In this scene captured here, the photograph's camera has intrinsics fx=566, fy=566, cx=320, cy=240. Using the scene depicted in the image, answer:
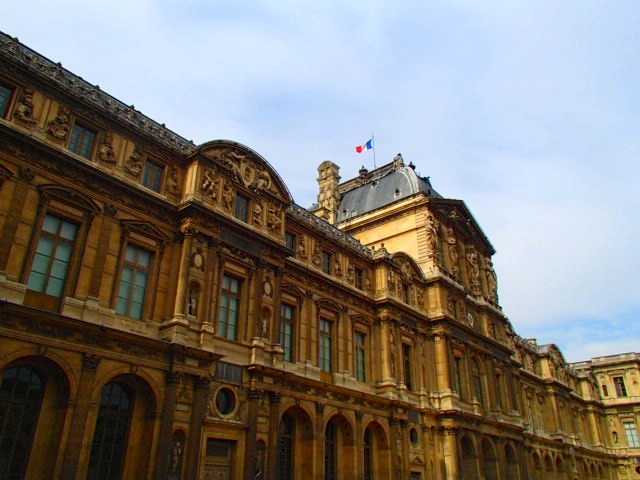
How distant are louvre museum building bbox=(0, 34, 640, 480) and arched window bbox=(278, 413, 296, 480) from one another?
0.29 ft

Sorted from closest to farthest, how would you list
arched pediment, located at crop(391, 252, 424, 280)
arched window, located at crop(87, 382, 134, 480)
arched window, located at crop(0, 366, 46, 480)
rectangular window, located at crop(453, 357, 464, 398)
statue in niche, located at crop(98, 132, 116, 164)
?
1. arched window, located at crop(0, 366, 46, 480)
2. arched window, located at crop(87, 382, 134, 480)
3. statue in niche, located at crop(98, 132, 116, 164)
4. arched pediment, located at crop(391, 252, 424, 280)
5. rectangular window, located at crop(453, 357, 464, 398)

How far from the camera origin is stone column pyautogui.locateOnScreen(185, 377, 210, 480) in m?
18.3

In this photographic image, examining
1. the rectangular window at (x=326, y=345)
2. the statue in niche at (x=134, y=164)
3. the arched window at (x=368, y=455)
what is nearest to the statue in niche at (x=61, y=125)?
the statue in niche at (x=134, y=164)

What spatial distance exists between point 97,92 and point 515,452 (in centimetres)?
3300

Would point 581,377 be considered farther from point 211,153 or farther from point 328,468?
point 211,153

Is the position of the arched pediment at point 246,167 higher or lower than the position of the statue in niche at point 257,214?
higher

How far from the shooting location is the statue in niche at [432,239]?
35750 mm

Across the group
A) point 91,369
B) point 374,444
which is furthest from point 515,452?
point 91,369

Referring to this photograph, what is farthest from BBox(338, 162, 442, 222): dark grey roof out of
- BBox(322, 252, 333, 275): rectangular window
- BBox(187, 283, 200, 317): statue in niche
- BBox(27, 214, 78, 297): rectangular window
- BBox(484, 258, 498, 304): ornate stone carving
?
BBox(27, 214, 78, 297): rectangular window

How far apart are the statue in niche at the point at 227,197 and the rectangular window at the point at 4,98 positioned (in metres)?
8.18

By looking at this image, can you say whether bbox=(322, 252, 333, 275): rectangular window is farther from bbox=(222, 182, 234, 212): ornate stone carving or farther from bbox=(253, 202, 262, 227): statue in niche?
bbox=(222, 182, 234, 212): ornate stone carving

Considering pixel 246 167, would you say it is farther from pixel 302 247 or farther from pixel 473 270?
pixel 473 270

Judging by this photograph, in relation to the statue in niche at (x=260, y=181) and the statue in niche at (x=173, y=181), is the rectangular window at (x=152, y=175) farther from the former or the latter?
the statue in niche at (x=260, y=181)

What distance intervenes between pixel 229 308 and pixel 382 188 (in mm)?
23191
